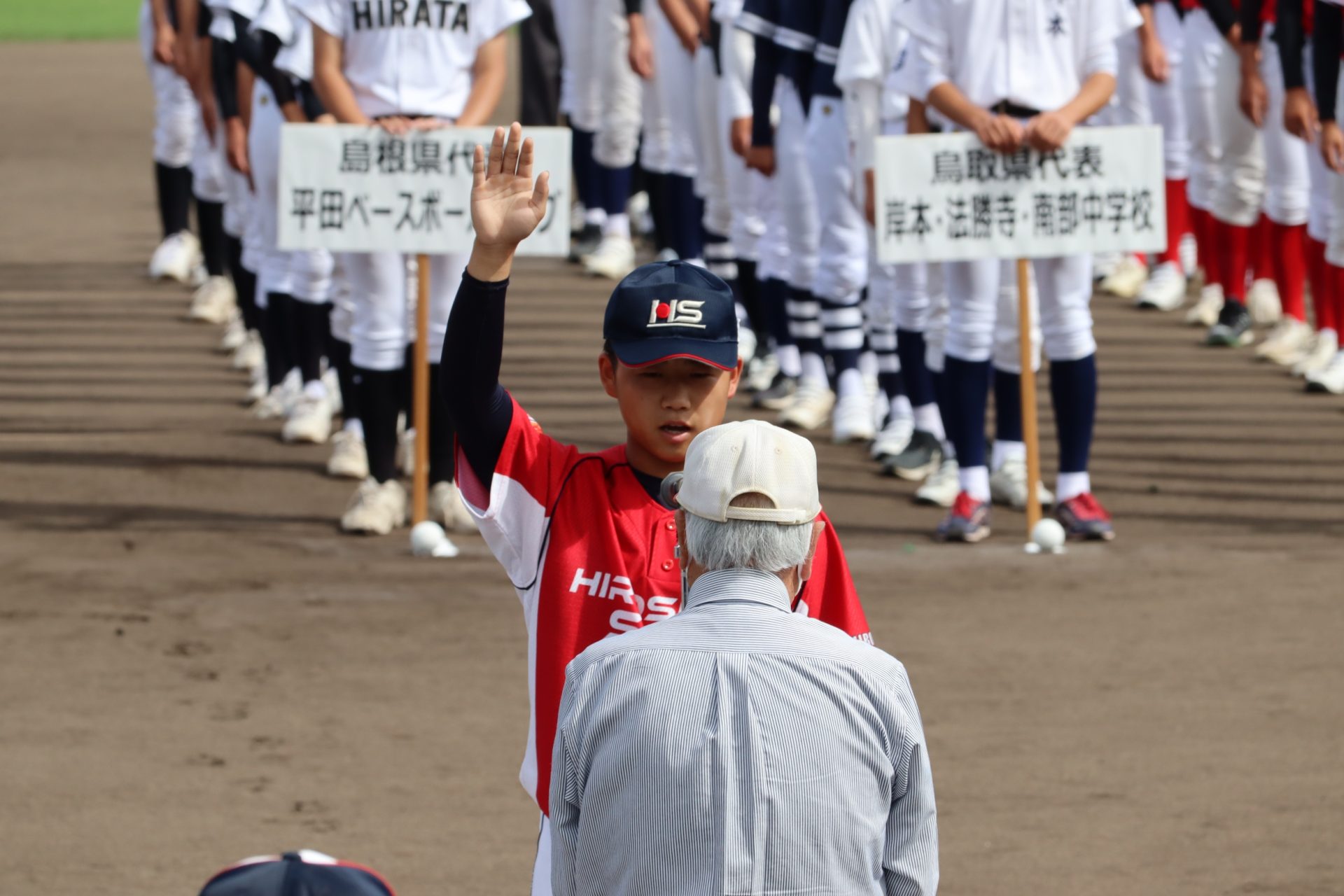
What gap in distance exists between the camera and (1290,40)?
9.16m

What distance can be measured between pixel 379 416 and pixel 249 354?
3.55 meters

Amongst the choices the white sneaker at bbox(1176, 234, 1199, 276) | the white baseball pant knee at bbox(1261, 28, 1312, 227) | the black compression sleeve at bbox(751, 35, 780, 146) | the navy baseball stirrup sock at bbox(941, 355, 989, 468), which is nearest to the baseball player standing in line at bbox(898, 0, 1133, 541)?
the navy baseball stirrup sock at bbox(941, 355, 989, 468)

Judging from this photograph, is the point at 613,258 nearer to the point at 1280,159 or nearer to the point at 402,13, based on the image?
the point at 1280,159

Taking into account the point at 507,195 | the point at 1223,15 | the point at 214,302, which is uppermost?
the point at 507,195

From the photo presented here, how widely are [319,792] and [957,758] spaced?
5.46ft

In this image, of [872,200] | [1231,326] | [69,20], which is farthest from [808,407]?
[69,20]

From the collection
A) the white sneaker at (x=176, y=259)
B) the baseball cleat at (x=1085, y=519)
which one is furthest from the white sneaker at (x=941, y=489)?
the white sneaker at (x=176, y=259)

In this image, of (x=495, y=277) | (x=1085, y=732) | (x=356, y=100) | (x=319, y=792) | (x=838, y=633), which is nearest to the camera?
(x=838, y=633)

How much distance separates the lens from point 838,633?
2473 mm

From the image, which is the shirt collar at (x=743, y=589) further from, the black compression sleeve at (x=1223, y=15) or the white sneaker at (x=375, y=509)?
the black compression sleeve at (x=1223, y=15)

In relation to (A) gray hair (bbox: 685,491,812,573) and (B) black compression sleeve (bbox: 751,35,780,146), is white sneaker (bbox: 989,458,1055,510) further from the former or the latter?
(A) gray hair (bbox: 685,491,812,573)

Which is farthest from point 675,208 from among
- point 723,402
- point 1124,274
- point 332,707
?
point 723,402

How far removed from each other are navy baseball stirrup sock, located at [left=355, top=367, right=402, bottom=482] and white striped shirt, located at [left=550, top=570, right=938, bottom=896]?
5.40m

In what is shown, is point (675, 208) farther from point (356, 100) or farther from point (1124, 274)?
point (356, 100)
